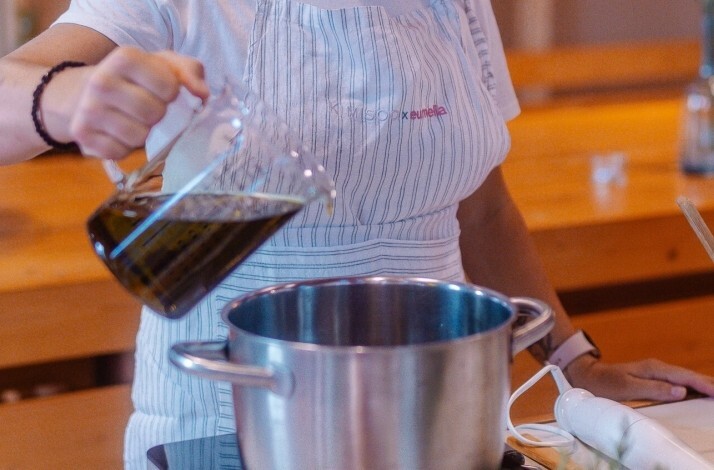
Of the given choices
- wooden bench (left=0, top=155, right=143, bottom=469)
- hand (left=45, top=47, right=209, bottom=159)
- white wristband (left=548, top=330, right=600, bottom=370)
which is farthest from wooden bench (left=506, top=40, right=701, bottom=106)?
hand (left=45, top=47, right=209, bottom=159)

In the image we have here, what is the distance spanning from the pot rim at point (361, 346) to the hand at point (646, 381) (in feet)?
1.23

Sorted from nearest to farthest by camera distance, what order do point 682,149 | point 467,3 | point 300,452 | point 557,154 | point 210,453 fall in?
point 300,452 < point 210,453 < point 467,3 < point 682,149 < point 557,154

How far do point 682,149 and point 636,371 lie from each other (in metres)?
1.60

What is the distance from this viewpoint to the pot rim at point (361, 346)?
0.67 m

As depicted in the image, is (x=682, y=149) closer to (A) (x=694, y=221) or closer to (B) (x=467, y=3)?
(B) (x=467, y=3)

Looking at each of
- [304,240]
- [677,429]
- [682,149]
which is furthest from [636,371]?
[682,149]

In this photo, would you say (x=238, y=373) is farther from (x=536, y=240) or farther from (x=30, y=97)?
(x=536, y=240)

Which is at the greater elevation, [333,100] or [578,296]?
[333,100]

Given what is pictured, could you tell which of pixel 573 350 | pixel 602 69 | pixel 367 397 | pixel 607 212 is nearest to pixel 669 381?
pixel 573 350

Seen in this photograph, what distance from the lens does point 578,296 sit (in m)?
2.45

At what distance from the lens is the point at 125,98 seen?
0.74m

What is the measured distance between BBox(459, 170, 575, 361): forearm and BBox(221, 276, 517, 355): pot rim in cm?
59

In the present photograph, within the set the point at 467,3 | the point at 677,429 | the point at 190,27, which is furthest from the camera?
the point at 467,3

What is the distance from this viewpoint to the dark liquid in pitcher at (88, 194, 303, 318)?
779 mm
